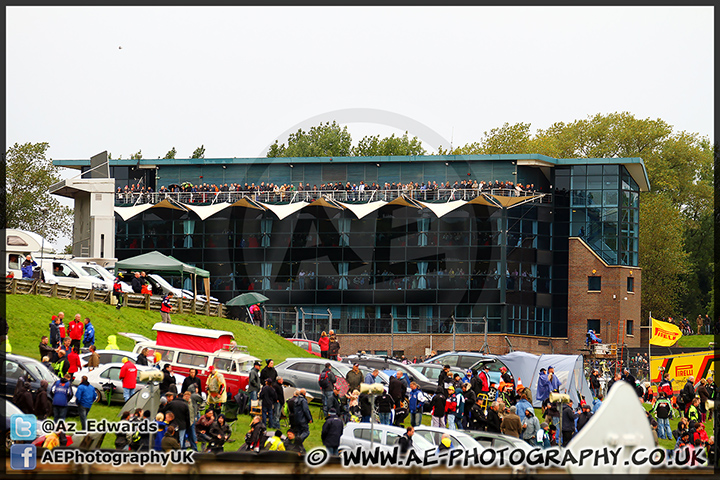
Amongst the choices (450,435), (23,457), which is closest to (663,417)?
(450,435)

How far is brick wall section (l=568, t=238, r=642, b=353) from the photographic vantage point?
212ft

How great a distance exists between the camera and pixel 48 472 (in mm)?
15914

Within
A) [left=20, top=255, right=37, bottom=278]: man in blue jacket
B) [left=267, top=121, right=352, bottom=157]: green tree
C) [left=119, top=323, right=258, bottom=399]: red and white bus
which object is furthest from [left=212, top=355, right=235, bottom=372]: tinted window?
[left=267, top=121, right=352, bottom=157]: green tree

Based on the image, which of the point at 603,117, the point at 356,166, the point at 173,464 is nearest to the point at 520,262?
the point at 356,166

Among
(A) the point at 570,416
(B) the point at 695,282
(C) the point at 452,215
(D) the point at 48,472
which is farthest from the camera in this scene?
(B) the point at 695,282

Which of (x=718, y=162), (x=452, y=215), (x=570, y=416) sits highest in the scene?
(x=718, y=162)

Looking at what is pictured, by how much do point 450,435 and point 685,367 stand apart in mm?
17240

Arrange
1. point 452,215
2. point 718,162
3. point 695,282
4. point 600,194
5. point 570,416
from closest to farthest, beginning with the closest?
point 570,416 < point 452,215 < point 600,194 < point 718,162 < point 695,282

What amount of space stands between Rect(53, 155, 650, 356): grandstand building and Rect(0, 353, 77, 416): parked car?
35083 millimetres

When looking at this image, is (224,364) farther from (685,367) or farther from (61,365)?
(685,367)

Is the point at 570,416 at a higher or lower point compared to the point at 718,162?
lower

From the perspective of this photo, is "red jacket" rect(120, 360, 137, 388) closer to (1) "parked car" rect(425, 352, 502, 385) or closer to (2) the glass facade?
(1) "parked car" rect(425, 352, 502, 385)

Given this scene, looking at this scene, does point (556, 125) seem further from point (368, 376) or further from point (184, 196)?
point (368, 376)

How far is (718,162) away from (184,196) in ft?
148
